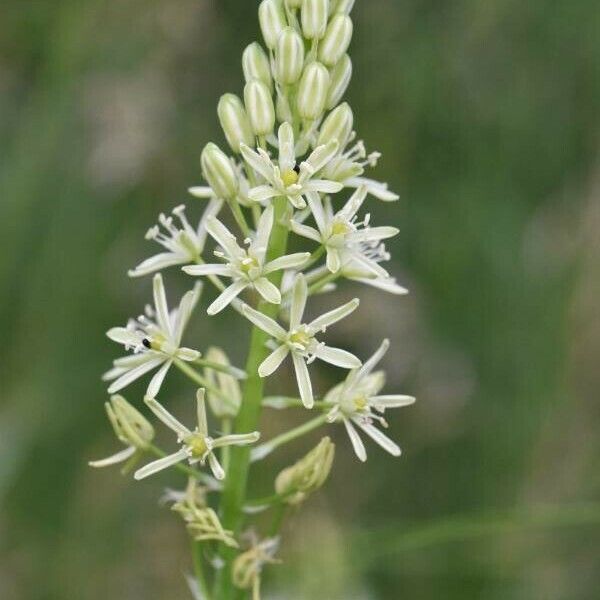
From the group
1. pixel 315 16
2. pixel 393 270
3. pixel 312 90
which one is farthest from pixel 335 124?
pixel 393 270

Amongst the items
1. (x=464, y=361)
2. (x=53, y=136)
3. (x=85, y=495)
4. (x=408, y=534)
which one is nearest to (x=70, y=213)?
(x=53, y=136)

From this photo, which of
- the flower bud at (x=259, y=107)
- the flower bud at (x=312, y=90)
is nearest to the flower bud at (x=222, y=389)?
the flower bud at (x=259, y=107)

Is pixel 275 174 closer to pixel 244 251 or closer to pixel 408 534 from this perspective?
pixel 244 251

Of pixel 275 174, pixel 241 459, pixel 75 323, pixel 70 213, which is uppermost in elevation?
pixel 70 213

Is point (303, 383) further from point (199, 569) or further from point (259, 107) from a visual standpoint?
point (259, 107)

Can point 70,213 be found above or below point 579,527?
above

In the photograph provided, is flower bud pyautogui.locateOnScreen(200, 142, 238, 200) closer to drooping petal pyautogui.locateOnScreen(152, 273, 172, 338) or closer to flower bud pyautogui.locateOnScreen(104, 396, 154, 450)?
drooping petal pyautogui.locateOnScreen(152, 273, 172, 338)
